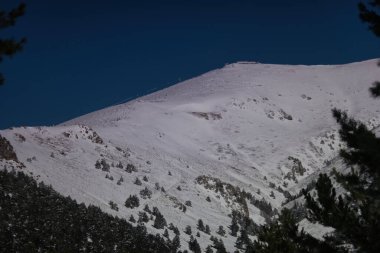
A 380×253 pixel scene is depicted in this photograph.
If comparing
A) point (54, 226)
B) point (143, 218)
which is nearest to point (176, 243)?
point (143, 218)

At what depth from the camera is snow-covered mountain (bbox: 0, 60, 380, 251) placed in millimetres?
30500

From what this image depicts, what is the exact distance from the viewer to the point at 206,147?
5194 centimetres

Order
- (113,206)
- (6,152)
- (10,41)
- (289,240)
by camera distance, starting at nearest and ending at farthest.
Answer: (10,41)
(289,240)
(6,152)
(113,206)

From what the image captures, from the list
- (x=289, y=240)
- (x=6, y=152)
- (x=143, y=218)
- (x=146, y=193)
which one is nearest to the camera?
(x=289, y=240)

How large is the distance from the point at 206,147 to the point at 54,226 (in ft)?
108

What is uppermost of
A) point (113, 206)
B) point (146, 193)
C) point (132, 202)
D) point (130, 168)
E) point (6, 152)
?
point (6, 152)

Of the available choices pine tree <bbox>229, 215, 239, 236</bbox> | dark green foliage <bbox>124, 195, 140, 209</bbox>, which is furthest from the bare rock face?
pine tree <bbox>229, 215, 239, 236</bbox>

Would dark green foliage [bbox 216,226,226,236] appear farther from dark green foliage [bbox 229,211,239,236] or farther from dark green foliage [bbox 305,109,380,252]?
dark green foliage [bbox 305,109,380,252]

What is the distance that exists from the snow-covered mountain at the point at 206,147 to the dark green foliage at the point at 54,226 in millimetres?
2597

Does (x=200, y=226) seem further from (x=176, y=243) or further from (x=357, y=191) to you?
(x=357, y=191)

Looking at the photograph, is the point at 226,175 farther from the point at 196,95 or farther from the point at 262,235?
the point at 196,95

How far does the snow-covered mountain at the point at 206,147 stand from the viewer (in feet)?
100

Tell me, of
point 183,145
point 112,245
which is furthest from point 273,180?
point 112,245

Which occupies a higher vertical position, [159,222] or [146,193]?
[159,222]
